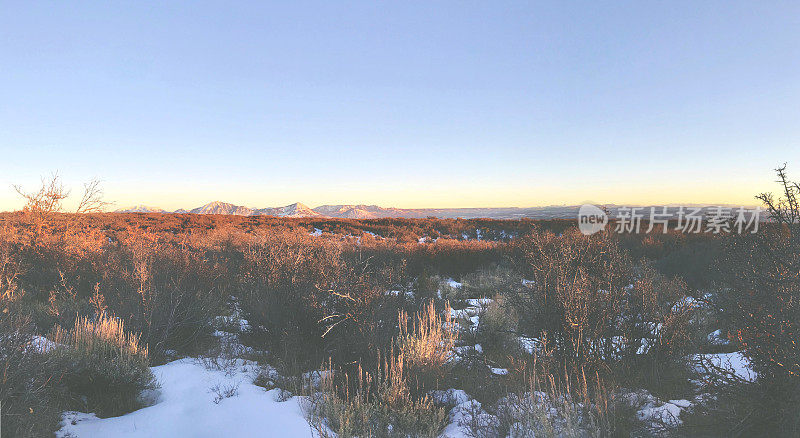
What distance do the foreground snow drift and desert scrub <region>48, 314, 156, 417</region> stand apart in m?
0.16

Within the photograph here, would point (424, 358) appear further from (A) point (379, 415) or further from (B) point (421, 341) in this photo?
(A) point (379, 415)

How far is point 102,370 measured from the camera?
369 cm

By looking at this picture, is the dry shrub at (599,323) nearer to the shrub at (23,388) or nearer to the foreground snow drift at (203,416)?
the foreground snow drift at (203,416)

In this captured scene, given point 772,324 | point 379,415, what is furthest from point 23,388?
point 772,324

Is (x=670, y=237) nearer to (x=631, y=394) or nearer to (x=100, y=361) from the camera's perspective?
(x=631, y=394)

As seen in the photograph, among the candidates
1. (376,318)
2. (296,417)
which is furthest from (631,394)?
(296,417)

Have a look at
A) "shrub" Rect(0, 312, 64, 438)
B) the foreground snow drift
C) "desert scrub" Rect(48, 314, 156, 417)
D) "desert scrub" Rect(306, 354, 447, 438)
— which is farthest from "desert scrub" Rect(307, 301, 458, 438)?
"shrub" Rect(0, 312, 64, 438)

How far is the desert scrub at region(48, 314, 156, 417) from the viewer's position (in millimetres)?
3527

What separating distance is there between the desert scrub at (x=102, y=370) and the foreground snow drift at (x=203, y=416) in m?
0.16

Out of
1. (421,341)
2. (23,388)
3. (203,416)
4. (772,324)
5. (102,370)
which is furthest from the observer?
(421,341)

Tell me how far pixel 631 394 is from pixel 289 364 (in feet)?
11.9

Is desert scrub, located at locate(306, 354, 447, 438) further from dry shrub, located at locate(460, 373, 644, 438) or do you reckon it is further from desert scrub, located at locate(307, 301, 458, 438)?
dry shrub, located at locate(460, 373, 644, 438)

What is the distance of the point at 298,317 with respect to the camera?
507 cm

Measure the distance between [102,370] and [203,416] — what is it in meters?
1.23
